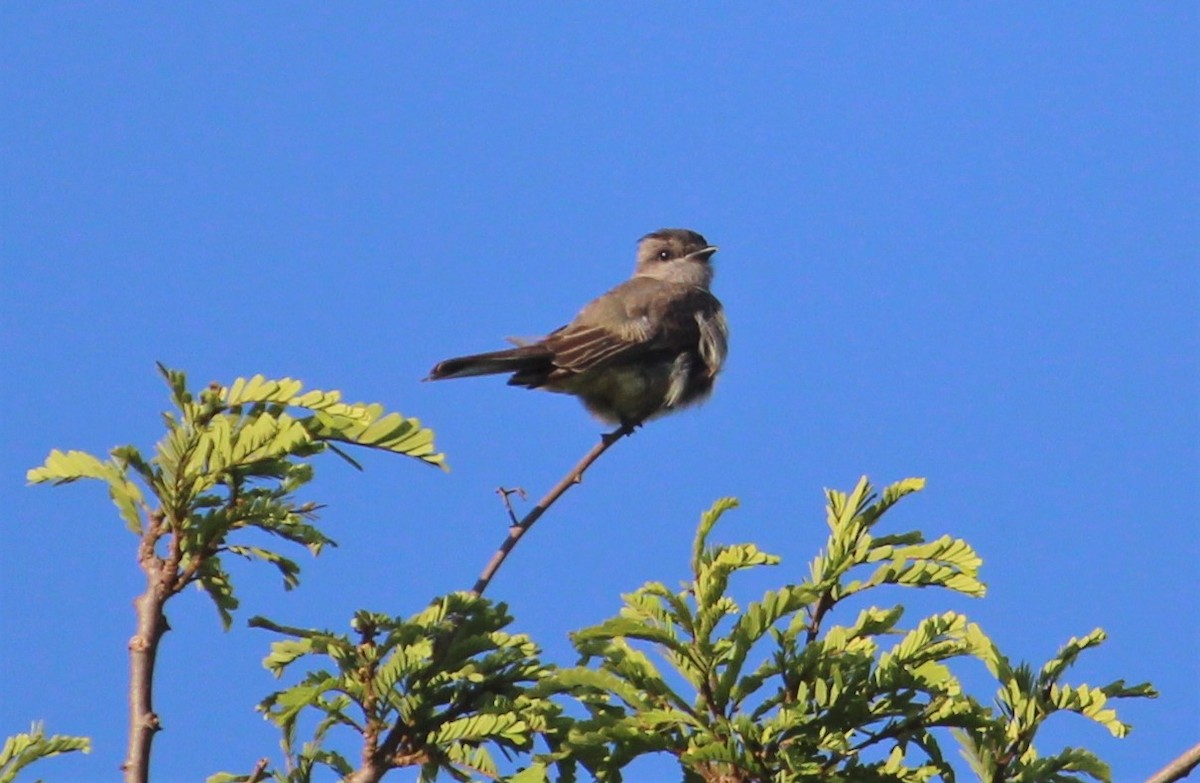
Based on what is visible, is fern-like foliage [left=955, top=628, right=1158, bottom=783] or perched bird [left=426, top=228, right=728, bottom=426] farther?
perched bird [left=426, top=228, right=728, bottom=426]

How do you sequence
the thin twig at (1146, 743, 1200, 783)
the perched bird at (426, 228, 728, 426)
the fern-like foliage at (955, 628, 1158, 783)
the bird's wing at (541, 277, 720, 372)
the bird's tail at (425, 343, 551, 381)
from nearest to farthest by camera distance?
the thin twig at (1146, 743, 1200, 783), the fern-like foliage at (955, 628, 1158, 783), the bird's tail at (425, 343, 551, 381), the perched bird at (426, 228, 728, 426), the bird's wing at (541, 277, 720, 372)

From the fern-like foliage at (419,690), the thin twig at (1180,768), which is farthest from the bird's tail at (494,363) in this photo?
the thin twig at (1180,768)

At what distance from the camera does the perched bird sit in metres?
8.45

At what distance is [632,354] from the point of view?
8.88 meters

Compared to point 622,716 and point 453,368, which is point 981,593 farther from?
point 453,368

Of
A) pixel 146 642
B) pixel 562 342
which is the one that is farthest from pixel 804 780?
pixel 562 342

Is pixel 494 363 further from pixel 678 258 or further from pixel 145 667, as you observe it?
pixel 145 667

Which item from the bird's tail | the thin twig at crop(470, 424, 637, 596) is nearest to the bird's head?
the bird's tail

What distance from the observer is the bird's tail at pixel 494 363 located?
7184mm

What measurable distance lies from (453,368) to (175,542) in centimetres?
420

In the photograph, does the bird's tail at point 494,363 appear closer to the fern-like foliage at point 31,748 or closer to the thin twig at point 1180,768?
the fern-like foliage at point 31,748

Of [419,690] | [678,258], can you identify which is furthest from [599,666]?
[678,258]

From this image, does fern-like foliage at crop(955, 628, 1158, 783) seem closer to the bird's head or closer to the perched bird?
the perched bird

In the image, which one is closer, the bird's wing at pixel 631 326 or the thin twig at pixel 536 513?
the thin twig at pixel 536 513
